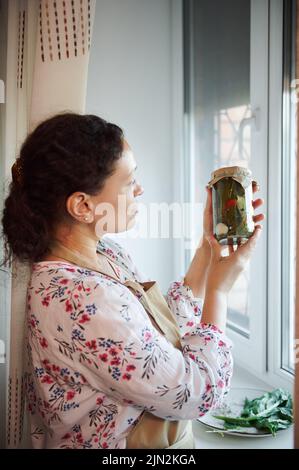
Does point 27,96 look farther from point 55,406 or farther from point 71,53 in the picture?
point 55,406

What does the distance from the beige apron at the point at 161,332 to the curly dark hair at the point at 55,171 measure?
44 millimetres

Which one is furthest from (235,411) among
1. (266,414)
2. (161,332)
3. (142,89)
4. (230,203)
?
(142,89)

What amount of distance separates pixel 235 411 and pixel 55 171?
733 mm

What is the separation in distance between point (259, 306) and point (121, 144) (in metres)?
0.68

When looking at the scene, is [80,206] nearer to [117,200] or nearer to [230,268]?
[117,200]

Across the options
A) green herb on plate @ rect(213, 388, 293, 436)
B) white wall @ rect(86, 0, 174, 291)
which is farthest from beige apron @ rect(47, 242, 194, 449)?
white wall @ rect(86, 0, 174, 291)

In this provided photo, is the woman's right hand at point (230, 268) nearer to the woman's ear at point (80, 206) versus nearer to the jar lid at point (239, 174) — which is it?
the jar lid at point (239, 174)

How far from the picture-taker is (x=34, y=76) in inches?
39.3

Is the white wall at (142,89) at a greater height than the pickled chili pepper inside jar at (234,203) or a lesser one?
greater

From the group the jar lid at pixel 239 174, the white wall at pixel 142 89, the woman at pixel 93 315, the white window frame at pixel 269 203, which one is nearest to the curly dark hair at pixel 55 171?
the woman at pixel 93 315

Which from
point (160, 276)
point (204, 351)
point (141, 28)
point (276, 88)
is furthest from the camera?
point (160, 276)

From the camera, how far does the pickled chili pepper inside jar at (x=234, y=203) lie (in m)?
0.80
